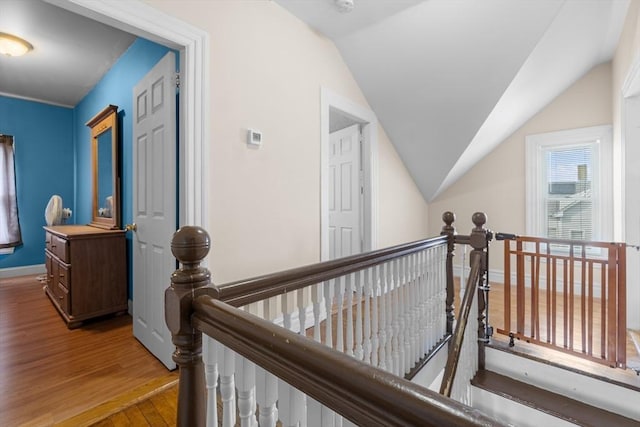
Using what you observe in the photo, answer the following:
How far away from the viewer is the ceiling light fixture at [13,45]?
282 cm

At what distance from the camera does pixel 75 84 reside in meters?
3.94

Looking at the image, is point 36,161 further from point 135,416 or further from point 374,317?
point 374,317

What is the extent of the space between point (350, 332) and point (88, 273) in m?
2.47

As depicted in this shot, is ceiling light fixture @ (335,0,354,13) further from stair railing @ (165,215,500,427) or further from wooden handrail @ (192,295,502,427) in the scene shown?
wooden handrail @ (192,295,502,427)

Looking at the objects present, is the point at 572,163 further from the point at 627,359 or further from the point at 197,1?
the point at 197,1

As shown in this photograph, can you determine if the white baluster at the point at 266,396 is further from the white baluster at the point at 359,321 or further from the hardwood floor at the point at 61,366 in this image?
the hardwood floor at the point at 61,366

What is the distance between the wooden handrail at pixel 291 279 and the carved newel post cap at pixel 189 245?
11cm

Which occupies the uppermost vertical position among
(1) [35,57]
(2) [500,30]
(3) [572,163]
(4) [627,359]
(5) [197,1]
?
(1) [35,57]

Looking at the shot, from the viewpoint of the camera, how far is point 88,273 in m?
2.67

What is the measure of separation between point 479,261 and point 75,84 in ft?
16.5

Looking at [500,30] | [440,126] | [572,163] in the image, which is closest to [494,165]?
[572,163]

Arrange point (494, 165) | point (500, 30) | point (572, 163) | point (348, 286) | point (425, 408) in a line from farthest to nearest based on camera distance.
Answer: point (494, 165) < point (572, 163) < point (500, 30) < point (348, 286) < point (425, 408)

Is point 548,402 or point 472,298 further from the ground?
point 472,298

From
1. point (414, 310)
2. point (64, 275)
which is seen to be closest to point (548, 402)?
point (414, 310)
